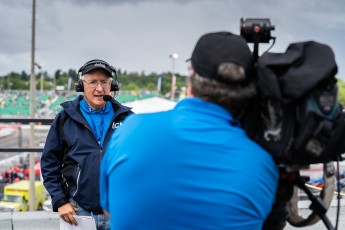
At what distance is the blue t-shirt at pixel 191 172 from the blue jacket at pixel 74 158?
51.0 inches

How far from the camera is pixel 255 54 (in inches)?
60.6

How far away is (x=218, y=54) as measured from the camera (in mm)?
1337

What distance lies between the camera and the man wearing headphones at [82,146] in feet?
8.56

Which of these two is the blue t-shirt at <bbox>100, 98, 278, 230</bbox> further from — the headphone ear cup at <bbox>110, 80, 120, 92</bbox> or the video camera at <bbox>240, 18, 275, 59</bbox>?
the headphone ear cup at <bbox>110, 80, 120, 92</bbox>

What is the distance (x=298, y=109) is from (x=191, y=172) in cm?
36

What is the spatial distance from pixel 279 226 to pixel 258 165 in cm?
33

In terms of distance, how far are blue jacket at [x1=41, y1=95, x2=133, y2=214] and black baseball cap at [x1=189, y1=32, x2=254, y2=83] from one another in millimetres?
1364

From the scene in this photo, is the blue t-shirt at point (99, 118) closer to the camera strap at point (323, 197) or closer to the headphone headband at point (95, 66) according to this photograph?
the headphone headband at point (95, 66)

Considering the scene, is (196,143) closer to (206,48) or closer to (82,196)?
(206,48)

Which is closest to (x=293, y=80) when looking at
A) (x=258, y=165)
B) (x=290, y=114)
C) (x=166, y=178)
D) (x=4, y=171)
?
(x=290, y=114)

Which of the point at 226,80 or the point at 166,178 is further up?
the point at 226,80

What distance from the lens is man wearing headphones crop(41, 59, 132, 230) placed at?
2.61 m

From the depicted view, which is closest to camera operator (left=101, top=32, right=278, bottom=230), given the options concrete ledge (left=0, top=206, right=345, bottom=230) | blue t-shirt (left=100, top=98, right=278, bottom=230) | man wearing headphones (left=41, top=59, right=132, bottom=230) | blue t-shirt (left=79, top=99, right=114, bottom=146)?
blue t-shirt (left=100, top=98, right=278, bottom=230)

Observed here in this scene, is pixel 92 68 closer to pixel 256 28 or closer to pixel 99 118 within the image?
pixel 99 118
